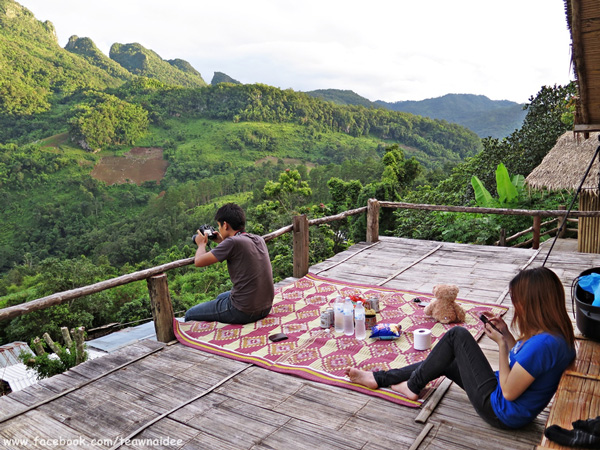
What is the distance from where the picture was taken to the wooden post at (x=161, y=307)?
3.37 m

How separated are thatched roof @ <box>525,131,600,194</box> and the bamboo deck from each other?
4.92 m

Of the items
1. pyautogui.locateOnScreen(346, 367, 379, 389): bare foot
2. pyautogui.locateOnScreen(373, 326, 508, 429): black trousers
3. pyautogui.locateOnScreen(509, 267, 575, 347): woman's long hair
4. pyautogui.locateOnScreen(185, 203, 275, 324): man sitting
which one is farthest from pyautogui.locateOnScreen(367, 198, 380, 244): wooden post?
pyautogui.locateOnScreen(509, 267, 575, 347): woman's long hair

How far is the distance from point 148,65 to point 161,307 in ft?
393

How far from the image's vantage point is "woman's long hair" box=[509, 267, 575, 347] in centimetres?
173

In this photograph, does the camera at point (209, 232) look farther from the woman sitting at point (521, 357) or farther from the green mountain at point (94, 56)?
the green mountain at point (94, 56)

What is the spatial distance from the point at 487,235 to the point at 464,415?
21.2ft

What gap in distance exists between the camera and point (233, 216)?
11.8 ft

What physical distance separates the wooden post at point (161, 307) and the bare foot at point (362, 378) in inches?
61.1

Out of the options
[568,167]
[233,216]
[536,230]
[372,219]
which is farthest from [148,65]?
[233,216]

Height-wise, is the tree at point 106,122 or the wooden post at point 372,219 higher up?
the tree at point 106,122

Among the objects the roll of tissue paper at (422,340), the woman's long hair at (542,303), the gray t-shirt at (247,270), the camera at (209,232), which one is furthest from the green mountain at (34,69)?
the woman's long hair at (542,303)

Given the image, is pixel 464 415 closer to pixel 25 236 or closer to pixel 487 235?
pixel 487 235

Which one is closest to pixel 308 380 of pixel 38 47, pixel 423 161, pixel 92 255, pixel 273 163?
pixel 92 255

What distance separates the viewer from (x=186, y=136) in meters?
69.4
